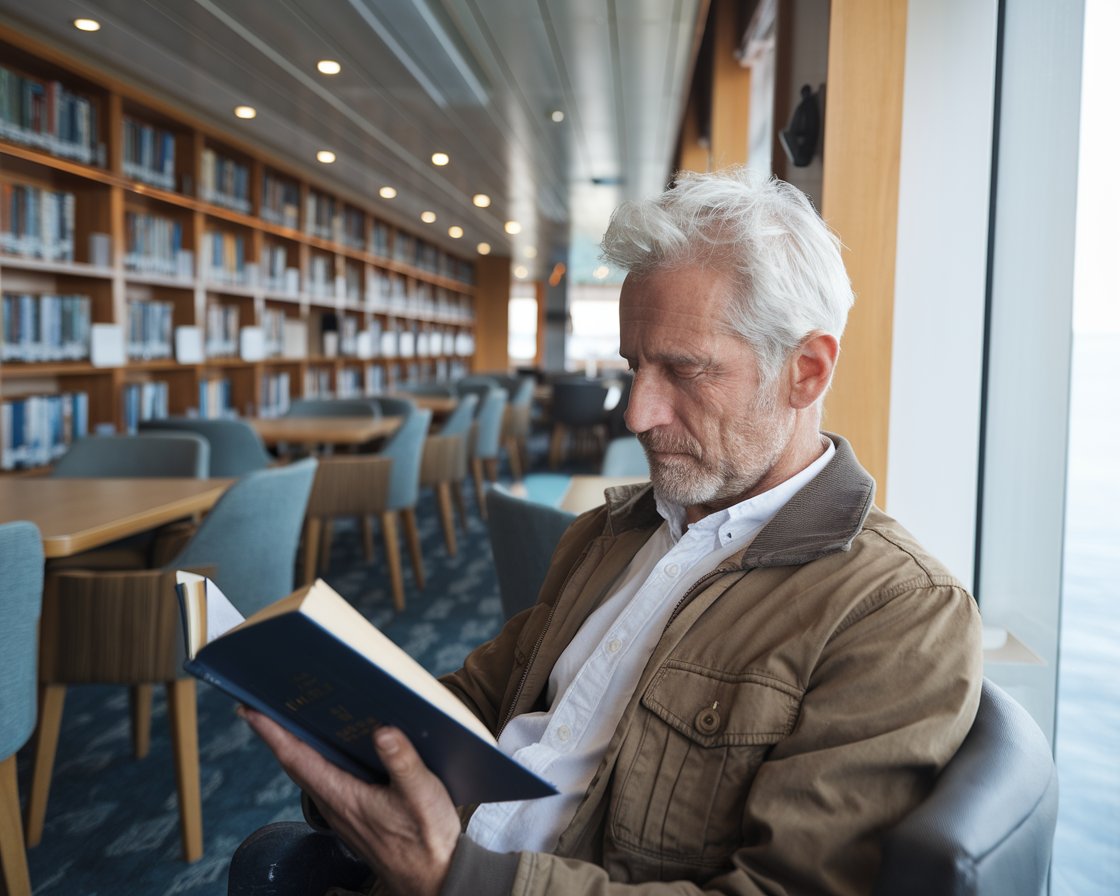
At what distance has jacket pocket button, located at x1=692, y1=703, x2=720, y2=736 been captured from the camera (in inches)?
37.2

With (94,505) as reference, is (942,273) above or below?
above

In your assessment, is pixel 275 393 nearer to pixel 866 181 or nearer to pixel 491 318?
pixel 866 181

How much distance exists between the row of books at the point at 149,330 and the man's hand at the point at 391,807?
469cm

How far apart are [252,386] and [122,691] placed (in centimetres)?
358

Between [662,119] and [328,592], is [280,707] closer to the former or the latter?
[328,592]

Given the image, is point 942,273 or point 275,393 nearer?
point 942,273

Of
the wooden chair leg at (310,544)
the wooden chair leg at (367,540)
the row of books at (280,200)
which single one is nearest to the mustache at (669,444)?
the wooden chair leg at (310,544)

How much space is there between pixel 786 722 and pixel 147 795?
2189 millimetres

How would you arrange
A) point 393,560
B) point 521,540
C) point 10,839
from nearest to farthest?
point 10,839, point 521,540, point 393,560

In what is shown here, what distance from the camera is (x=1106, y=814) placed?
4.56 ft

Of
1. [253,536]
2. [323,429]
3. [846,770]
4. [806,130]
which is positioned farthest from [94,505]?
[323,429]

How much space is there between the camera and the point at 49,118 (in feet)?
14.1

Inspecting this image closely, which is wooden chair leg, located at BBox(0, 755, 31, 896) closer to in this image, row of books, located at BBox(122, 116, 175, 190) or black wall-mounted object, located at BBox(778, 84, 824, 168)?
black wall-mounted object, located at BBox(778, 84, 824, 168)

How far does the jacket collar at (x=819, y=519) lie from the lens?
39.8 inches
